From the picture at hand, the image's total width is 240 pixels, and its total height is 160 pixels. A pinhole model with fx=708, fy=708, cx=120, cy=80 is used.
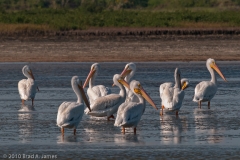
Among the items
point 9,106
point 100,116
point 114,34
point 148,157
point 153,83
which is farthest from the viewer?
point 114,34

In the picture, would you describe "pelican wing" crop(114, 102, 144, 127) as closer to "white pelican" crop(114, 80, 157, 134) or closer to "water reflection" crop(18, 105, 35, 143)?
"white pelican" crop(114, 80, 157, 134)

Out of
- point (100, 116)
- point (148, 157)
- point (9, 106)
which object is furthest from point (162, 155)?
point (9, 106)

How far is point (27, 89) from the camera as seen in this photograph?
48.6 ft

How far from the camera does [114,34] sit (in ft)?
99.8

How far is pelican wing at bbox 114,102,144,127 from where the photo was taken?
1078 cm

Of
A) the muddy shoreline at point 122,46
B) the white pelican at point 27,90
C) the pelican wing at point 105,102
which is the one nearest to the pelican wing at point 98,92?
the pelican wing at point 105,102

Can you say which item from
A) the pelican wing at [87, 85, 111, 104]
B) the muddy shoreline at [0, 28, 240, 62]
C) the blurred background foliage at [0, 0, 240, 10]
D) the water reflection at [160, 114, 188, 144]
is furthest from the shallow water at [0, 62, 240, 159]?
the blurred background foliage at [0, 0, 240, 10]

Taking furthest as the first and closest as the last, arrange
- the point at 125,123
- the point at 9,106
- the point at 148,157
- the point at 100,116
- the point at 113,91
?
the point at 113,91
the point at 9,106
the point at 100,116
the point at 125,123
the point at 148,157

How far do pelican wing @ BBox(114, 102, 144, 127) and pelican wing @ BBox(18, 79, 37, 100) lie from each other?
4130 millimetres

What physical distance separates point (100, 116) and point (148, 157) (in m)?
3.07

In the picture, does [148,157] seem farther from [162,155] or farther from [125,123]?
[125,123]

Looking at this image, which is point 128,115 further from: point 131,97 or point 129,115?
point 131,97

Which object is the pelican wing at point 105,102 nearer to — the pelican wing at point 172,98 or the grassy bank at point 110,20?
the pelican wing at point 172,98

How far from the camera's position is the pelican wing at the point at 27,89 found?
14688 millimetres
